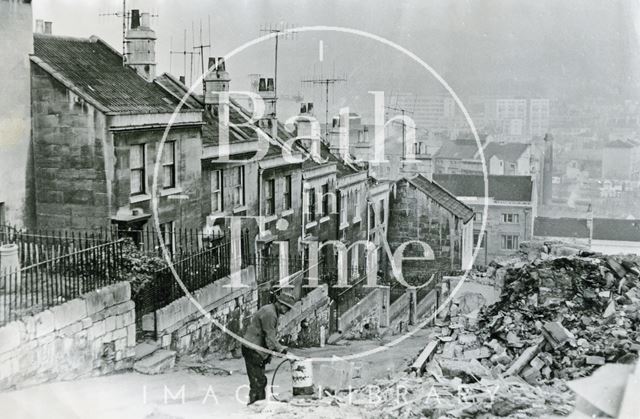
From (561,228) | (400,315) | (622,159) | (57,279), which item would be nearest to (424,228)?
(400,315)

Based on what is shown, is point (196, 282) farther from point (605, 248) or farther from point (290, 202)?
point (605, 248)

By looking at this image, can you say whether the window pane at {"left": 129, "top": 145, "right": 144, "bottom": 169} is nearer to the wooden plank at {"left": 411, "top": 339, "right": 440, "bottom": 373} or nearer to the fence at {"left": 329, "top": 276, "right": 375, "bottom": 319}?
the wooden plank at {"left": 411, "top": 339, "right": 440, "bottom": 373}

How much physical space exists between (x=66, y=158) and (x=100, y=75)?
296 cm

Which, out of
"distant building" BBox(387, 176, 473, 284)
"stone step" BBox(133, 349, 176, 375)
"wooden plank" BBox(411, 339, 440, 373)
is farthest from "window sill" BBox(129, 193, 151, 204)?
"distant building" BBox(387, 176, 473, 284)

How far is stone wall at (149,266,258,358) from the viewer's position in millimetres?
14781

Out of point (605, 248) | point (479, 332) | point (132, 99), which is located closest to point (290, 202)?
point (132, 99)

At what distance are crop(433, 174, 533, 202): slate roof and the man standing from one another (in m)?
51.5

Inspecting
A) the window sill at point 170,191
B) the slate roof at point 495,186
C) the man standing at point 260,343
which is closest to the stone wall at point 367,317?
the window sill at point 170,191

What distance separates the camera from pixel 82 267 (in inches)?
547

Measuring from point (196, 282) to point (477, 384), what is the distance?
22.8ft

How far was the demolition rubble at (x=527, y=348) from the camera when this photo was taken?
11420 millimetres

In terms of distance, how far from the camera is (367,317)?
2723cm

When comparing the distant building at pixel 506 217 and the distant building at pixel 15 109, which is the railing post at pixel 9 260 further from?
the distant building at pixel 506 217

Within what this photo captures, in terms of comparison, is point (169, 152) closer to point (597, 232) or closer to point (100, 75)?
point (100, 75)
